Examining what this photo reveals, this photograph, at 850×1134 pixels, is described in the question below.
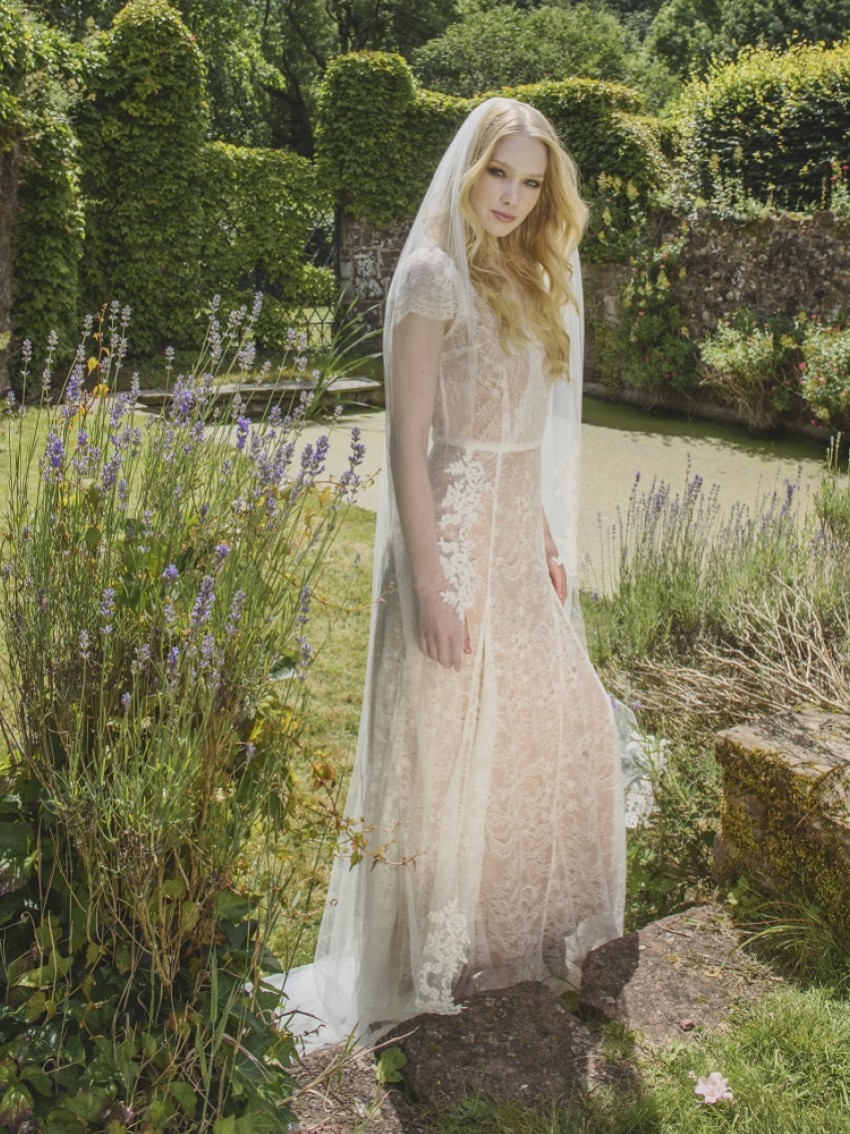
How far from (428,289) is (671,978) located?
157 cm

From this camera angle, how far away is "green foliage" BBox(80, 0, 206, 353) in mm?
10984

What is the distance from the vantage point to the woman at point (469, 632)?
2.30 meters

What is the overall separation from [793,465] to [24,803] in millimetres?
8507

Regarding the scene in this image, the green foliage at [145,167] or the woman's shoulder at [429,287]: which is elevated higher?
the green foliage at [145,167]

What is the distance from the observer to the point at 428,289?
88.3 inches

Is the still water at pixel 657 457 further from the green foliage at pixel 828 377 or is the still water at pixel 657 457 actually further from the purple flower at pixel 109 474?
the purple flower at pixel 109 474

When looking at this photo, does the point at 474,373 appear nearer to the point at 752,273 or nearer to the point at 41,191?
the point at 41,191

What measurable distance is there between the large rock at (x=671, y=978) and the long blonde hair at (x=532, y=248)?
1.32 m

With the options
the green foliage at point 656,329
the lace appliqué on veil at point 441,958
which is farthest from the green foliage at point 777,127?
the lace appliqué on veil at point 441,958

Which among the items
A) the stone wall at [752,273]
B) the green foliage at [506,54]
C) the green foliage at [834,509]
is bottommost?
the green foliage at [834,509]

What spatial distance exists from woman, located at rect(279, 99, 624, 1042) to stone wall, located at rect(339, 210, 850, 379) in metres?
7.73

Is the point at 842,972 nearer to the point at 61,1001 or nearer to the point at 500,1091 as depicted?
the point at 500,1091

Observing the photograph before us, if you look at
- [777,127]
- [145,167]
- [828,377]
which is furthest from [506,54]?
[828,377]

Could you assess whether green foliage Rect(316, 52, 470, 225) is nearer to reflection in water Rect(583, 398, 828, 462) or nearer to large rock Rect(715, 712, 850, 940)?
reflection in water Rect(583, 398, 828, 462)
